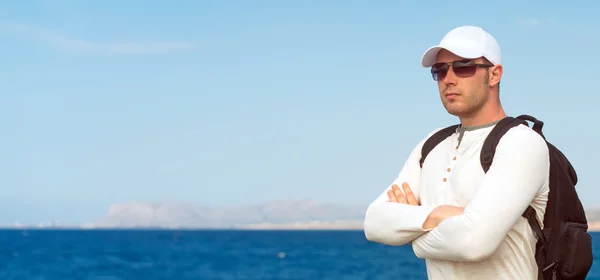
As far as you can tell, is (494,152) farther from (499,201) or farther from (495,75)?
(495,75)

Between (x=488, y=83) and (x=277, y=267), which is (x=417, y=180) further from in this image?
(x=277, y=267)

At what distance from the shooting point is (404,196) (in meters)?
3.74

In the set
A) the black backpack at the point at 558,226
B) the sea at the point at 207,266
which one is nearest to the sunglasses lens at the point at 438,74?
the black backpack at the point at 558,226

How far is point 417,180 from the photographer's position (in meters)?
3.82

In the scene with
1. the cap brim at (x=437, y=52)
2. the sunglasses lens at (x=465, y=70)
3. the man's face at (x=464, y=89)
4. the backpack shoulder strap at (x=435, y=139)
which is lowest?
the backpack shoulder strap at (x=435, y=139)

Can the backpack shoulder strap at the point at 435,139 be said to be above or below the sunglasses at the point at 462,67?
below

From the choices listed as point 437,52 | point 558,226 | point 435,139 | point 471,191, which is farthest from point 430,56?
point 558,226

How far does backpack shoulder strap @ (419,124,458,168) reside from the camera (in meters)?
3.79

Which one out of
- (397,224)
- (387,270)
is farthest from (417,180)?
(387,270)

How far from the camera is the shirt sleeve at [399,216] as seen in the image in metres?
3.47

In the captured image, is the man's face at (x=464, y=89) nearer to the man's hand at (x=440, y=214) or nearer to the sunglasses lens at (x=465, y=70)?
the sunglasses lens at (x=465, y=70)

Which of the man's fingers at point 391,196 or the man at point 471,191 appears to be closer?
the man at point 471,191

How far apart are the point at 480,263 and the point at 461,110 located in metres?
0.63

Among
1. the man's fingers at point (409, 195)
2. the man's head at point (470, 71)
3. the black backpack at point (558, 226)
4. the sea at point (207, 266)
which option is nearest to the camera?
the black backpack at point (558, 226)
